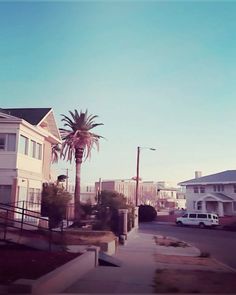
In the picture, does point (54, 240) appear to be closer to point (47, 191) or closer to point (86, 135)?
point (47, 191)

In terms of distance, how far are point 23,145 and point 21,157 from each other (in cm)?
103

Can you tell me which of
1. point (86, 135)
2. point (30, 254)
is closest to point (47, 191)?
point (86, 135)

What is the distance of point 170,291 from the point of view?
9.92 metres

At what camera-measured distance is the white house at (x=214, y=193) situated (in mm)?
61312

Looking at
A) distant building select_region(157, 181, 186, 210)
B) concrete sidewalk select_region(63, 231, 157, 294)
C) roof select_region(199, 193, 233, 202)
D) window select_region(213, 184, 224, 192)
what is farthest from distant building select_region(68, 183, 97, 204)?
concrete sidewalk select_region(63, 231, 157, 294)

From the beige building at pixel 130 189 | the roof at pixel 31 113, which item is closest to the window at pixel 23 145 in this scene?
the roof at pixel 31 113

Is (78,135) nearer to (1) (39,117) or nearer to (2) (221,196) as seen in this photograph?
(1) (39,117)

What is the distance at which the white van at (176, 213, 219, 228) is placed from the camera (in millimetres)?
49656

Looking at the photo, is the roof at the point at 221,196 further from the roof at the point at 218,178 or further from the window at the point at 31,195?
the window at the point at 31,195

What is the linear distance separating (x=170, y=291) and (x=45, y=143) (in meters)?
24.8

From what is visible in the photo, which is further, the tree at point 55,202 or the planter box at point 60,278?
the tree at point 55,202

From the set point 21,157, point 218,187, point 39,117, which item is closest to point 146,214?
point 218,187

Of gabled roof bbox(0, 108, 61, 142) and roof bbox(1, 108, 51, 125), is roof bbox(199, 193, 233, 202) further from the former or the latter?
roof bbox(1, 108, 51, 125)

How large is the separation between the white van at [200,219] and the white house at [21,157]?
24622mm
